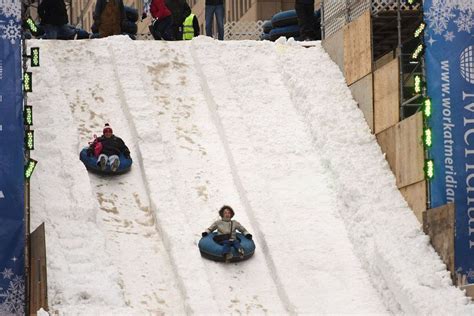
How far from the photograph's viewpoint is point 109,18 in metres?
29.6

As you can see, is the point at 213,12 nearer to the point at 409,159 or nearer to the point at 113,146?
the point at 113,146

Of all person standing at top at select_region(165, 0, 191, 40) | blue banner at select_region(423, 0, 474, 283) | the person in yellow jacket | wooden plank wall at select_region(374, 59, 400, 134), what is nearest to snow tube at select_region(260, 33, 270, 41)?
the person in yellow jacket

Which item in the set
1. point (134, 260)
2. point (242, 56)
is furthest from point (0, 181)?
point (242, 56)

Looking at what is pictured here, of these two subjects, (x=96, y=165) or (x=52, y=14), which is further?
(x=52, y=14)

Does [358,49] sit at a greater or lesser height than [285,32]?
greater

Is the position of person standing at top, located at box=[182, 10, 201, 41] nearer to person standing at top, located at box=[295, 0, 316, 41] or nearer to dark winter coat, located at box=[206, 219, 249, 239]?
person standing at top, located at box=[295, 0, 316, 41]

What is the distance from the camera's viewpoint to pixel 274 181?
22.8 meters

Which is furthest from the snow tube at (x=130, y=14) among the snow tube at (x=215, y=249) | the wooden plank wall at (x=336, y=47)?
the snow tube at (x=215, y=249)

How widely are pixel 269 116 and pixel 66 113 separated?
3400 mm

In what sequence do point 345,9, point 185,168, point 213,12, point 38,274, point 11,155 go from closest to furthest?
point 38,274, point 11,155, point 185,168, point 345,9, point 213,12

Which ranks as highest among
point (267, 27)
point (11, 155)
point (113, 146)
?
point (11, 155)

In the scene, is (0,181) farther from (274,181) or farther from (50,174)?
(274,181)

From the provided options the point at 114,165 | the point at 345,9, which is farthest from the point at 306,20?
the point at 114,165

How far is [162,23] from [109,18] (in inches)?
41.8
